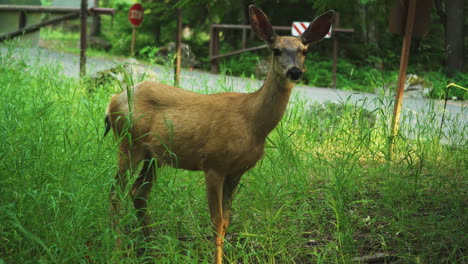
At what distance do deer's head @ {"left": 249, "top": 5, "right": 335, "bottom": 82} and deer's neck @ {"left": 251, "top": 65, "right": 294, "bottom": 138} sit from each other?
7cm

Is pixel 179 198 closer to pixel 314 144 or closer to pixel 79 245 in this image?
pixel 79 245

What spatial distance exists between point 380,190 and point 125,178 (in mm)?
1936

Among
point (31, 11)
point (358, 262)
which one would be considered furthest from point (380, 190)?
point (31, 11)

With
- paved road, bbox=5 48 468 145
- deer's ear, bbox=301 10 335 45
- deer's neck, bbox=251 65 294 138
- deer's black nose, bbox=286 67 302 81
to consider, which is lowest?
paved road, bbox=5 48 468 145

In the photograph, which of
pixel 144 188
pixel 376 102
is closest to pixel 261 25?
pixel 144 188

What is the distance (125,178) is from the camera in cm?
392

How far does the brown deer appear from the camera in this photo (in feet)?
11.4

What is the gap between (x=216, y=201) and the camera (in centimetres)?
351

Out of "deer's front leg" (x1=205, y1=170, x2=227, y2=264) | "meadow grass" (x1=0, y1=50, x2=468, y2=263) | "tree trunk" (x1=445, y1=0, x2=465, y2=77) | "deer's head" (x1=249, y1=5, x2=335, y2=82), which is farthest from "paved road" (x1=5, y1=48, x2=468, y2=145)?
"tree trunk" (x1=445, y1=0, x2=465, y2=77)

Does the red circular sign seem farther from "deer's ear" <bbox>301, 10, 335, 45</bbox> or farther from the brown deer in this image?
"deer's ear" <bbox>301, 10, 335, 45</bbox>

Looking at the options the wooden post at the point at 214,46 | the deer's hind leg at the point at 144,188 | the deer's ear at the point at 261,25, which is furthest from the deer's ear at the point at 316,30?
the wooden post at the point at 214,46

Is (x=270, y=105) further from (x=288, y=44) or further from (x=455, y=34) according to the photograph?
(x=455, y=34)

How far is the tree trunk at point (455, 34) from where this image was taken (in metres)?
13.7

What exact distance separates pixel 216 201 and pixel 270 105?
26.9 inches
